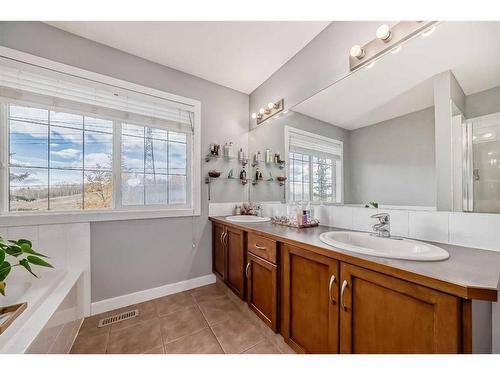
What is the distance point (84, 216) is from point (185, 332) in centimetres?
129

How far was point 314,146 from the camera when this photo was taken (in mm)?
1822

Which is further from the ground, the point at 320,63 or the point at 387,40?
the point at 320,63

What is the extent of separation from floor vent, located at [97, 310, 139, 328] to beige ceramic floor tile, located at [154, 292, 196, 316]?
7.8 inches

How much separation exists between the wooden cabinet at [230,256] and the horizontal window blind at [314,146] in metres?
0.98

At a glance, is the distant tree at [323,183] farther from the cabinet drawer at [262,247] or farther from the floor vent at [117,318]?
the floor vent at [117,318]

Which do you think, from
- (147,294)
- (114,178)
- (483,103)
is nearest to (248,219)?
(147,294)

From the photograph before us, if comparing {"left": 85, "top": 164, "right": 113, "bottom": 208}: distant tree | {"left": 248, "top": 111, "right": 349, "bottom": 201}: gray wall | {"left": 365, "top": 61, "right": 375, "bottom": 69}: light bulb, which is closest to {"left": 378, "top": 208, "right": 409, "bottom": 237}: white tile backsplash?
{"left": 248, "top": 111, "right": 349, "bottom": 201}: gray wall

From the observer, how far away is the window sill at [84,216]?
149 centimetres

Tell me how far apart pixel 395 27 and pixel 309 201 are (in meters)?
1.34

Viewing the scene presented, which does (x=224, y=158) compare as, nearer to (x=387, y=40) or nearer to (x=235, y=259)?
(x=235, y=259)

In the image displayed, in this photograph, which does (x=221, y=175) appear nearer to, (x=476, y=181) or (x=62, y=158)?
(x=62, y=158)

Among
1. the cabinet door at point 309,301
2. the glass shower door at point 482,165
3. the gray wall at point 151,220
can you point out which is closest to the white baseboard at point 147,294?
the gray wall at point 151,220
